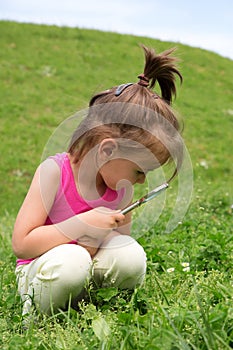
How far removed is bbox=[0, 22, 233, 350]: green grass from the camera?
189 centimetres

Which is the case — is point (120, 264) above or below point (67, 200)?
below

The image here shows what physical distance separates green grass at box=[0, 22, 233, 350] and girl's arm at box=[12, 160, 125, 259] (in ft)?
0.83

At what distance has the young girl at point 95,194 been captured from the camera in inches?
97.7

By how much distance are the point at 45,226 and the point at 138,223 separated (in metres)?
1.75

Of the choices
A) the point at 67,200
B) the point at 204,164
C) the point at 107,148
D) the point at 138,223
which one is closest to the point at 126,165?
the point at 107,148

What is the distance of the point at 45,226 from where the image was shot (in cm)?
254

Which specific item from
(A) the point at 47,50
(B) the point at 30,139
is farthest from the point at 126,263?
(A) the point at 47,50

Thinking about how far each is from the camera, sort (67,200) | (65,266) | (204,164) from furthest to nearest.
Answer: (204,164) → (67,200) → (65,266)

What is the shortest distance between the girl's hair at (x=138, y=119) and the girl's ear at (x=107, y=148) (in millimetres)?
32

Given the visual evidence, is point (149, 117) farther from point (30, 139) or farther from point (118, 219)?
point (30, 139)

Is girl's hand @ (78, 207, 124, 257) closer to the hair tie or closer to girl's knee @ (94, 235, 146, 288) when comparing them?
girl's knee @ (94, 235, 146, 288)

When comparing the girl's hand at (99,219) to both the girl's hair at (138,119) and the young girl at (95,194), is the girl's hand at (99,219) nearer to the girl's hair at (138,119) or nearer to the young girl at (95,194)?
the young girl at (95,194)

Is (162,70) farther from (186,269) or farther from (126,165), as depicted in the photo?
(186,269)

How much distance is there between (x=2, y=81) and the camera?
1245 cm
